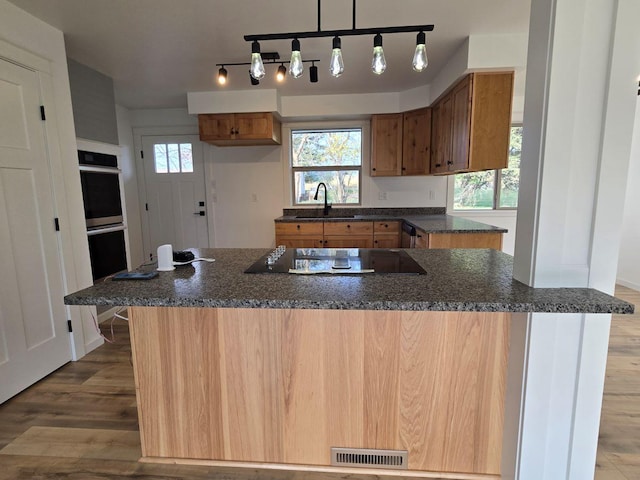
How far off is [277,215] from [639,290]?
178 inches

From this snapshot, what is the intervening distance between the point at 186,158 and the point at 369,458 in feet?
14.1

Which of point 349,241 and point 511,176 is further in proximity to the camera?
point 511,176

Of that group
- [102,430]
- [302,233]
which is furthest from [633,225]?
[102,430]

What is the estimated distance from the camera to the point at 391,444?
1.43 meters

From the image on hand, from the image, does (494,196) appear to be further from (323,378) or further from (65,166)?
(65,166)

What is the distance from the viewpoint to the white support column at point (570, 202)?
3.32 ft

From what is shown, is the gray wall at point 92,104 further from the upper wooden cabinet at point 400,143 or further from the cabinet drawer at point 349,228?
the upper wooden cabinet at point 400,143

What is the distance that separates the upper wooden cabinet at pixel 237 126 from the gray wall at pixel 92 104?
930 millimetres

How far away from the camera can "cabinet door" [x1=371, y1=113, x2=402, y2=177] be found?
400 cm

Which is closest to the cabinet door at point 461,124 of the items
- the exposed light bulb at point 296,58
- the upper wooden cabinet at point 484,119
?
the upper wooden cabinet at point 484,119

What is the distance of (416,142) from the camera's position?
3906 millimetres

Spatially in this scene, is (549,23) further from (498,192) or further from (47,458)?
(498,192)

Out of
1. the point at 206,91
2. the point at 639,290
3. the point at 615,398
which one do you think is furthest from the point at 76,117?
the point at 639,290

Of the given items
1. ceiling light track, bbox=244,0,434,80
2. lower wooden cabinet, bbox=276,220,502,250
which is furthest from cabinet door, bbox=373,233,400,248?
ceiling light track, bbox=244,0,434,80
